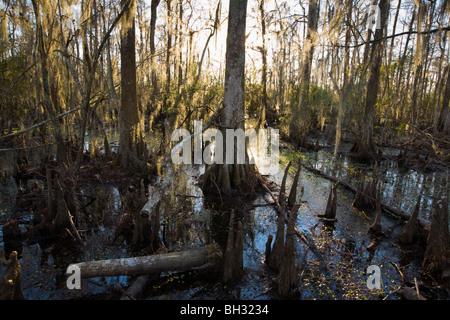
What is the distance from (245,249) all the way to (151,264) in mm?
1422

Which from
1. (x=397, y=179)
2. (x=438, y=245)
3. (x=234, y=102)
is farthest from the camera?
(x=397, y=179)

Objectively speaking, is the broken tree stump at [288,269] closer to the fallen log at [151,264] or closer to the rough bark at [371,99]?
the fallen log at [151,264]

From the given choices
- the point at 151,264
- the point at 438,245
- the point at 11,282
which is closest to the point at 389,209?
the point at 438,245

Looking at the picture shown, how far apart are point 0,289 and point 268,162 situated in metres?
7.94

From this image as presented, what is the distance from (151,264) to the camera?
2.92m

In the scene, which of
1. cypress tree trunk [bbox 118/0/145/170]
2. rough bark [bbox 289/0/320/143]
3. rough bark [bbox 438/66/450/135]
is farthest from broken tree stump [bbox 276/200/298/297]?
rough bark [bbox 438/66/450/135]

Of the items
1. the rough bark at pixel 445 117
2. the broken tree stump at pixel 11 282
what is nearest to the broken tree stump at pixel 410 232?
the broken tree stump at pixel 11 282

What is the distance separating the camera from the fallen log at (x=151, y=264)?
2758 mm

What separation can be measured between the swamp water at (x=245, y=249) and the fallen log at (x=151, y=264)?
166 millimetres

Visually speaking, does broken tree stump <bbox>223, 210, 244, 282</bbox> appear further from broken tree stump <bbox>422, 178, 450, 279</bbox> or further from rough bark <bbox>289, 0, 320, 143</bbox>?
rough bark <bbox>289, 0, 320, 143</bbox>

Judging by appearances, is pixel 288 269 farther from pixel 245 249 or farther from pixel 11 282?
pixel 11 282

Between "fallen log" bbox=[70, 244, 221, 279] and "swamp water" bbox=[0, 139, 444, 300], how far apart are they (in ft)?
0.54
